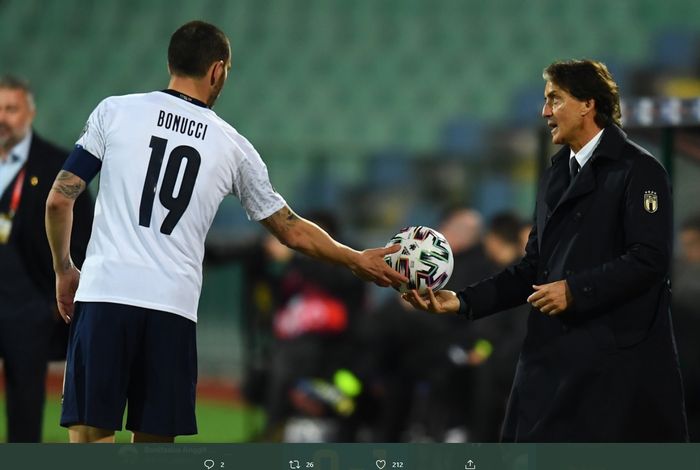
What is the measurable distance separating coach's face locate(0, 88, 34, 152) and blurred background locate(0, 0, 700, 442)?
10.4 feet

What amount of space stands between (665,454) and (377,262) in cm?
166

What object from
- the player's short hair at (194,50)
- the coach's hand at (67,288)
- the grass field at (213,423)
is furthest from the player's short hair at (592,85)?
the grass field at (213,423)

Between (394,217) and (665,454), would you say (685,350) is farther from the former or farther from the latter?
(394,217)

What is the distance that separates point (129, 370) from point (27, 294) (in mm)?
1792

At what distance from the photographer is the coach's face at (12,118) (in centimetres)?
591

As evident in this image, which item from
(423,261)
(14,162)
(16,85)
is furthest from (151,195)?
(16,85)

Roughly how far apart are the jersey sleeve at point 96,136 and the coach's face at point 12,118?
1.89m

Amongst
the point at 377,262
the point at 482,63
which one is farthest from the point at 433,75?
the point at 377,262

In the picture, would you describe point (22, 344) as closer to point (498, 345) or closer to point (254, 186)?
point (254, 186)

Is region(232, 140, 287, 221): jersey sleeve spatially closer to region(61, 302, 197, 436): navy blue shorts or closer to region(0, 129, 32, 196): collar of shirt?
region(61, 302, 197, 436): navy blue shorts

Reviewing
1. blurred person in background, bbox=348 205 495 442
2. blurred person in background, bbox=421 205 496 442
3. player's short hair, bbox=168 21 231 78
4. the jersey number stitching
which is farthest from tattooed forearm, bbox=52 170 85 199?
blurred person in background, bbox=421 205 496 442

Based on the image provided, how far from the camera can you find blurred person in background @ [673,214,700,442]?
6.77m

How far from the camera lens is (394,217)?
39.4 feet

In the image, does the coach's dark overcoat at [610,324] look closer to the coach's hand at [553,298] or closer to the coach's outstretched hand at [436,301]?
the coach's hand at [553,298]
